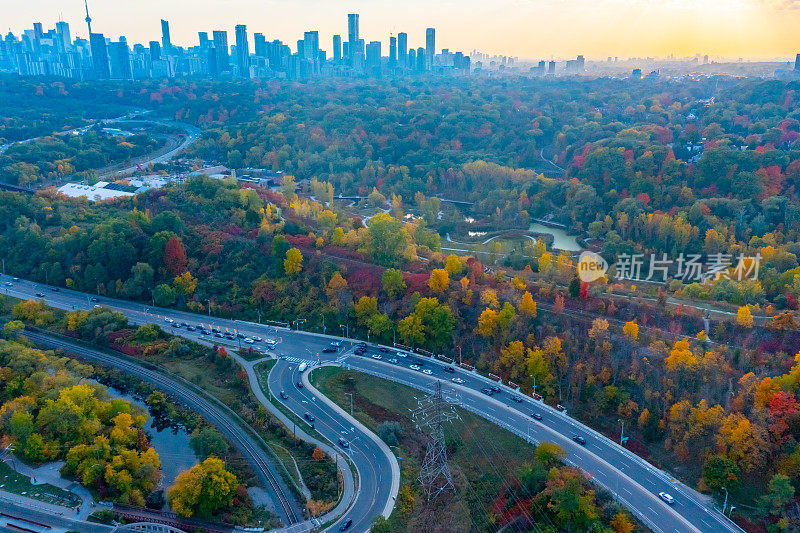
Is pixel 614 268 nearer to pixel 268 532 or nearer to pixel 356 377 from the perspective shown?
pixel 356 377

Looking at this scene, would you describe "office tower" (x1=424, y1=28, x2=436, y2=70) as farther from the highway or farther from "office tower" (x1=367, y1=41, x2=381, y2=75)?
the highway

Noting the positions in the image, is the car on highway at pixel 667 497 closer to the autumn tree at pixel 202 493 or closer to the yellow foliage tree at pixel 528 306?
the yellow foliage tree at pixel 528 306

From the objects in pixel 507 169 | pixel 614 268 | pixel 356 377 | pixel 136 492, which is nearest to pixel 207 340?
pixel 356 377

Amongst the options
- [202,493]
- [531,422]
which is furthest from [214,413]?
[531,422]

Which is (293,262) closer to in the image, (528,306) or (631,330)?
(528,306)

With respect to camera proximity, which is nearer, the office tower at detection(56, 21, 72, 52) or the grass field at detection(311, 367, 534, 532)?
the grass field at detection(311, 367, 534, 532)

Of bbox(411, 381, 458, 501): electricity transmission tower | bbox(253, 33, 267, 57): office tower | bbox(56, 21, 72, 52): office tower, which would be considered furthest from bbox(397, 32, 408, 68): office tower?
bbox(411, 381, 458, 501): electricity transmission tower
